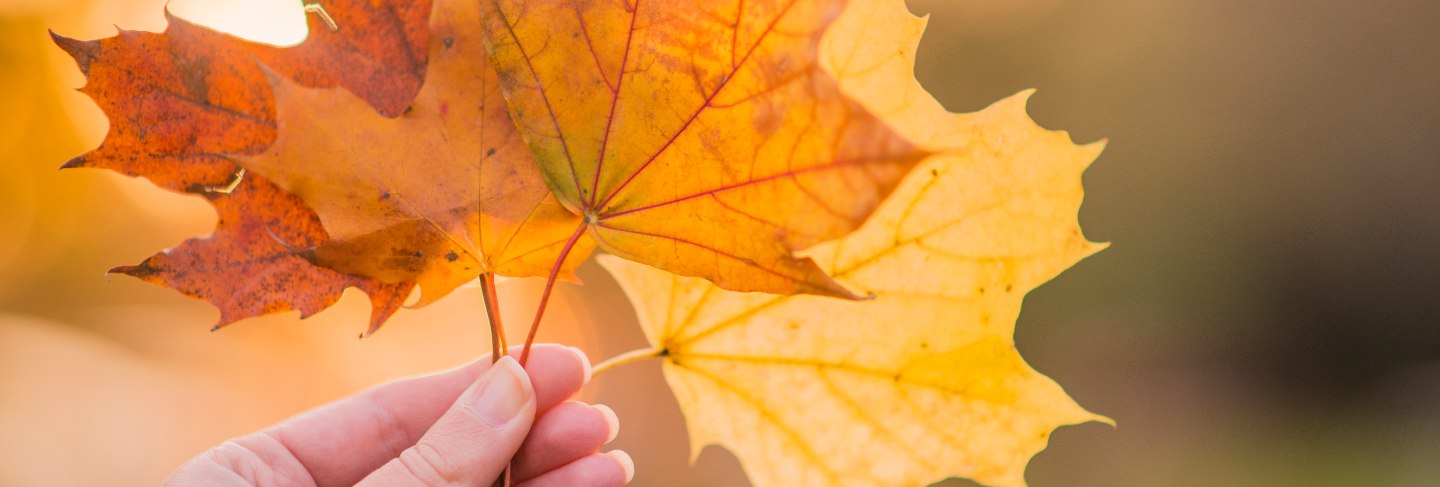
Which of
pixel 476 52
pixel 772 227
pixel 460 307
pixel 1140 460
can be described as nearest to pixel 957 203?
pixel 772 227

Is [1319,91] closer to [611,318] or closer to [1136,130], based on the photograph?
[1136,130]

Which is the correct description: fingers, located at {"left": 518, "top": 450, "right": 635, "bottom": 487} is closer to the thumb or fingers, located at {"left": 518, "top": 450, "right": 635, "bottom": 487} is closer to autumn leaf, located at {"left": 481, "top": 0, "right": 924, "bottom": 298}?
the thumb

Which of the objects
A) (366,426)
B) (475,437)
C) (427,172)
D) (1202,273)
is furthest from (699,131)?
(1202,273)

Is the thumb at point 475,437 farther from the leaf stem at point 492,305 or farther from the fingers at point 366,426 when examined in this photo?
the fingers at point 366,426

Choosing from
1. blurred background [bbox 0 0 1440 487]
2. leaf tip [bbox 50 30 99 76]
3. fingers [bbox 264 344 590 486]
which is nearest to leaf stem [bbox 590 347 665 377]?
fingers [bbox 264 344 590 486]

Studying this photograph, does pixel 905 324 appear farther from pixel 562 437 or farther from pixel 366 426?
pixel 366 426

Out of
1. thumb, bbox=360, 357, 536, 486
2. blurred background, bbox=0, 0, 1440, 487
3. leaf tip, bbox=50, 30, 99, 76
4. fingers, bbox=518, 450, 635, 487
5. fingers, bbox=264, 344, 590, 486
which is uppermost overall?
leaf tip, bbox=50, 30, 99, 76
